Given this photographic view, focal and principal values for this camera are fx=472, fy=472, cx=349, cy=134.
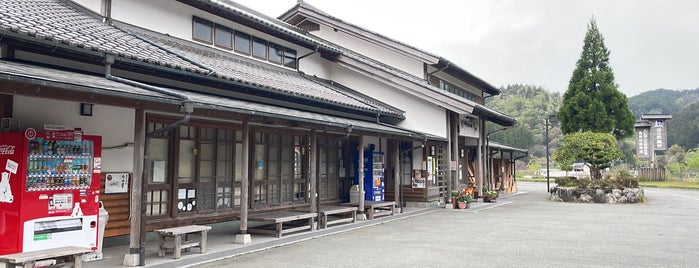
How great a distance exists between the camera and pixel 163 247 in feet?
23.9

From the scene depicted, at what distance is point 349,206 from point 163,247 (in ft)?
19.0

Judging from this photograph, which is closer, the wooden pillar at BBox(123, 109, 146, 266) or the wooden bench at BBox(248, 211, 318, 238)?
the wooden pillar at BBox(123, 109, 146, 266)

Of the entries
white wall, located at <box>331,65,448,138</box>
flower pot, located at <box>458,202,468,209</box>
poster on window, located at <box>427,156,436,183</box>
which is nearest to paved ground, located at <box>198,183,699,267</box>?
flower pot, located at <box>458,202,468,209</box>

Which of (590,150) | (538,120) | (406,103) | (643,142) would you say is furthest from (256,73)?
(538,120)

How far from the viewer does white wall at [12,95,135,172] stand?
6852 mm

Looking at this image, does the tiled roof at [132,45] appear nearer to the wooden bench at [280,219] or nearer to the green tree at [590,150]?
the wooden bench at [280,219]

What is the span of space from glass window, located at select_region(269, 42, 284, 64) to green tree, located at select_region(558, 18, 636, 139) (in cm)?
1581

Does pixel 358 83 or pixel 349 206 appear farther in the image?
pixel 358 83

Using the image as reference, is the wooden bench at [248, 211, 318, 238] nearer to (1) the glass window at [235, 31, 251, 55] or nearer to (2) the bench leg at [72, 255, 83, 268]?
(2) the bench leg at [72, 255, 83, 268]

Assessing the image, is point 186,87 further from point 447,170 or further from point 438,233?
point 447,170

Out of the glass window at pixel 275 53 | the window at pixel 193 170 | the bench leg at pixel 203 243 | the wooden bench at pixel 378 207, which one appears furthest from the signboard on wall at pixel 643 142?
the bench leg at pixel 203 243

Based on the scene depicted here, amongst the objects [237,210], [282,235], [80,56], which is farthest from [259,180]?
[80,56]

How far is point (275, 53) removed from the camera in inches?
518

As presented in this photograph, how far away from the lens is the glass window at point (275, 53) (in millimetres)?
13008
